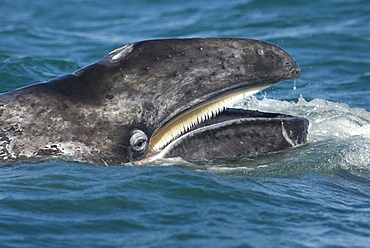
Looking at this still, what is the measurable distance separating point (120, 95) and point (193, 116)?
0.89 metres

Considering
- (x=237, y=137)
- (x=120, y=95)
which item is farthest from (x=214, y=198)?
(x=120, y=95)

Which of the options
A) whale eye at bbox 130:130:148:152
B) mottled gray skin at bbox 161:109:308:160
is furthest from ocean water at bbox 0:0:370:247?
whale eye at bbox 130:130:148:152

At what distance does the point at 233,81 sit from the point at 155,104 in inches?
35.7

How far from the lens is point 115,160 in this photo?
652cm

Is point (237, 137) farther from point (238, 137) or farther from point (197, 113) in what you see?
point (197, 113)

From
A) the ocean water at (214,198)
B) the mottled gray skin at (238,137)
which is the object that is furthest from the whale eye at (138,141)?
the mottled gray skin at (238,137)

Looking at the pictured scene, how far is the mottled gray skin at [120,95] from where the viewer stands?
21.1ft

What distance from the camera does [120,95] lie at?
6.57 metres

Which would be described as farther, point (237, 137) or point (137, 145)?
point (237, 137)

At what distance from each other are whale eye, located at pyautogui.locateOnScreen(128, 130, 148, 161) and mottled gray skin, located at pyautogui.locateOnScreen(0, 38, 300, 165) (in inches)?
2.3

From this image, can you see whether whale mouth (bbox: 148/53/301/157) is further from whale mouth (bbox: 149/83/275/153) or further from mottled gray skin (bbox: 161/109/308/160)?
mottled gray skin (bbox: 161/109/308/160)

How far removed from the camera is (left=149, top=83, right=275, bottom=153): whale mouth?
684cm

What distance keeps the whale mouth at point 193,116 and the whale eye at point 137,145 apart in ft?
0.85

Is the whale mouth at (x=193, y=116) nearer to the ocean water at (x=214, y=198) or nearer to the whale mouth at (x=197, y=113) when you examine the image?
the whale mouth at (x=197, y=113)
